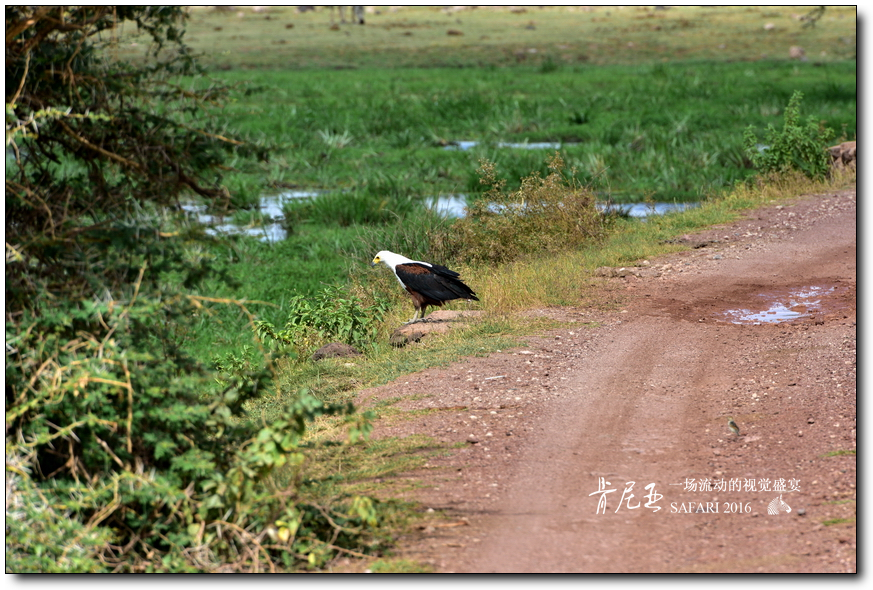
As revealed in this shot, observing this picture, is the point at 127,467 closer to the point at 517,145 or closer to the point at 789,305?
the point at 789,305

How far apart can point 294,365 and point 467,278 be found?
7.47ft

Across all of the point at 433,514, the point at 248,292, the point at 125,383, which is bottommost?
the point at 248,292

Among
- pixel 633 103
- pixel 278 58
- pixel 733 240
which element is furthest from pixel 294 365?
pixel 278 58

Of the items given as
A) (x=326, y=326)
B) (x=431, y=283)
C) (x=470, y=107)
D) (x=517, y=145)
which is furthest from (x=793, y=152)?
(x=470, y=107)

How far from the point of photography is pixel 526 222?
36.6ft

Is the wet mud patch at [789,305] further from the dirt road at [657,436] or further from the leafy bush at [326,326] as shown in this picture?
the leafy bush at [326,326]

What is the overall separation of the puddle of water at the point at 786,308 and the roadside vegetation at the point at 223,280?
1364 millimetres

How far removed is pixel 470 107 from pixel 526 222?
14.5 metres

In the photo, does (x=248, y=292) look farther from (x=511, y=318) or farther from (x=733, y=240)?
(x=733, y=240)

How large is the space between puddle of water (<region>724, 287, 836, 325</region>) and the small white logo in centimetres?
374

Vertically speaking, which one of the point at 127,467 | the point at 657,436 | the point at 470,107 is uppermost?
the point at 127,467

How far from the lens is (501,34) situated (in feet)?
147

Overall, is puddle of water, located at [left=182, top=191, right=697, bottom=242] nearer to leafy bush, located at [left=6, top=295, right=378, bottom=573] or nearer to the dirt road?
the dirt road

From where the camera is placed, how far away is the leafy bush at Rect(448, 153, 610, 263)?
1083 centimetres
